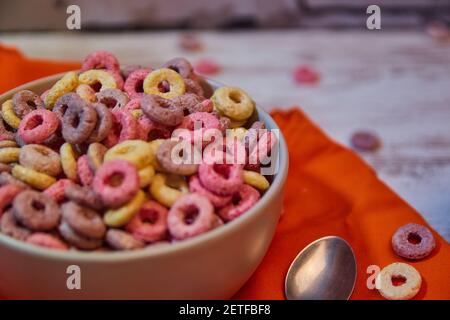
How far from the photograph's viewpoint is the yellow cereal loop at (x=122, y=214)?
49 cm

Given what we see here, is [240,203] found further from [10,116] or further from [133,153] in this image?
[10,116]

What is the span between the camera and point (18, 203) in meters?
0.49

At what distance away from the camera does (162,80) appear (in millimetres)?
650

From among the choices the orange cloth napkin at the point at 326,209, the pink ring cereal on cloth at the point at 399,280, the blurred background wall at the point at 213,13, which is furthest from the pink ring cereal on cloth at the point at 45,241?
the blurred background wall at the point at 213,13

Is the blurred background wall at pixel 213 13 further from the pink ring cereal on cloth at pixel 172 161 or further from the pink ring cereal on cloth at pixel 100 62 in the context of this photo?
the pink ring cereal on cloth at pixel 172 161

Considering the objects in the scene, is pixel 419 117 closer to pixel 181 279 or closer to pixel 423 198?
pixel 423 198

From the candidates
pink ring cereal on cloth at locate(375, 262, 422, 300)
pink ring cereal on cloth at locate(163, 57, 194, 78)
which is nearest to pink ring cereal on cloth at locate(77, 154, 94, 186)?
pink ring cereal on cloth at locate(163, 57, 194, 78)

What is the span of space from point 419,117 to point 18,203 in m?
0.79

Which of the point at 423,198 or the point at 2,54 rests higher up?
the point at 2,54

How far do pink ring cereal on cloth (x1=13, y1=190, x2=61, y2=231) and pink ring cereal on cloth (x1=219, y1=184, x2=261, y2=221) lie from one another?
0.16 metres

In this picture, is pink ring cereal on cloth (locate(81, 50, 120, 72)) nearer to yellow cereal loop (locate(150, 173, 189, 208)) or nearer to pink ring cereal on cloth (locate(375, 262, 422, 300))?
yellow cereal loop (locate(150, 173, 189, 208))

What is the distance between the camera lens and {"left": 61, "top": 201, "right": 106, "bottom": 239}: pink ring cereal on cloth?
48 centimetres

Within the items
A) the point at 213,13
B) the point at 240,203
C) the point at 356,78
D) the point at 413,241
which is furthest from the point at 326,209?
the point at 213,13
